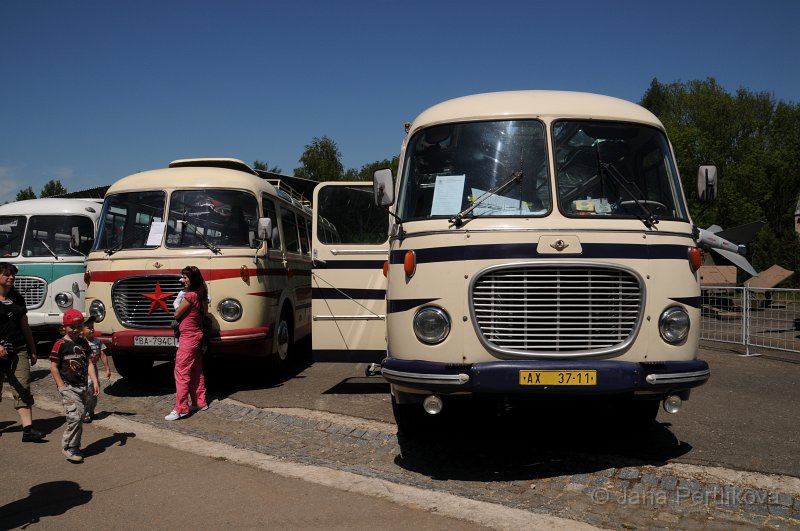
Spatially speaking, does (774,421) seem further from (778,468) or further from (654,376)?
(654,376)

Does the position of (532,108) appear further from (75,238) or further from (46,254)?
(46,254)

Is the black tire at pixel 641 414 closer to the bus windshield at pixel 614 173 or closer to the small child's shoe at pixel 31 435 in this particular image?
the bus windshield at pixel 614 173

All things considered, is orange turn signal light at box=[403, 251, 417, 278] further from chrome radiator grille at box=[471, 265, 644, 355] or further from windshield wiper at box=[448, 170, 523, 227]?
chrome radiator grille at box=[471, 265, 644, 355]

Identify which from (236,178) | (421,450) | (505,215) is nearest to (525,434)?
(421,450)

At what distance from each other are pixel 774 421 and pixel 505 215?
167 inches

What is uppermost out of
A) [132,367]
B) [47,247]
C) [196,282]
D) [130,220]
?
[130,220]

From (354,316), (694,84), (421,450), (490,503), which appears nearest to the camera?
(490,503)

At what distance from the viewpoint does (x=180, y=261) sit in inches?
361

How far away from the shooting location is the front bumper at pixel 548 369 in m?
5.21

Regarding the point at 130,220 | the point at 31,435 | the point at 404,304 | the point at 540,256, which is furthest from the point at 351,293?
the point at 31,435

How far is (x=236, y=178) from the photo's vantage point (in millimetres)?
9906

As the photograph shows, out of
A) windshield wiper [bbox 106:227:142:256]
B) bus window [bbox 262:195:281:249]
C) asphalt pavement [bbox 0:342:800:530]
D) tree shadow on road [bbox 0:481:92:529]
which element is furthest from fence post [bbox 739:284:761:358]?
tree shadow on road [bbox 0:481:92:529]

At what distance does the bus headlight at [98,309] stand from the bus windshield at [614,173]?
6234 millimetres

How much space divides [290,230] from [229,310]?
9.20 ft
